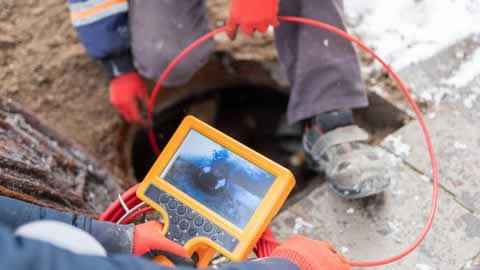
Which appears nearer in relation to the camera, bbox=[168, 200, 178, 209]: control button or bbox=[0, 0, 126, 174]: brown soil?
bbox=[168, 200, 178, 209]: control button

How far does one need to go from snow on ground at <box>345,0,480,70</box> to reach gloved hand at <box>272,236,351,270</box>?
0.71 m

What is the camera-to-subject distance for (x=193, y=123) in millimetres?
916

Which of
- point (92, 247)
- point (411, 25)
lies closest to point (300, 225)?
point (92, 247)

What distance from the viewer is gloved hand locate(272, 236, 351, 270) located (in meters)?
0.81

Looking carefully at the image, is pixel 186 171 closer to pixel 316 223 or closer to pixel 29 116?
pixel 316 223

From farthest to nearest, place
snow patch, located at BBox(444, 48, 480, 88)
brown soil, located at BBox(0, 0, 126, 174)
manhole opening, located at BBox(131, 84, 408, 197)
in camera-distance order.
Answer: manhole opening, located at BBox(131, 84, 408, 197), brown soil, located at BBox(0, 0, 126, 174), snow patch, located at BBox(444, 48, 480, 88)

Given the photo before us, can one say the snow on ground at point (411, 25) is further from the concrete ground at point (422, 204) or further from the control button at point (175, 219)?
the control button at point (175, 219)

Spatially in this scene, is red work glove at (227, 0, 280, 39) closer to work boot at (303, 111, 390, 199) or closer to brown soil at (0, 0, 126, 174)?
work boot at (303, 111, 390, 199)

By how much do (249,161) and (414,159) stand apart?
525 millimetres

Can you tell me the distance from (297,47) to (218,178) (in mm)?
470

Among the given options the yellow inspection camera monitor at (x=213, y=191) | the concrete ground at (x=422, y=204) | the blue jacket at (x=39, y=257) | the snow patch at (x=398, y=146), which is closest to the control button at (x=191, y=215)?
the yellow inspection camera monitor at (x=213, y=191)

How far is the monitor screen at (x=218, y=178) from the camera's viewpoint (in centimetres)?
85

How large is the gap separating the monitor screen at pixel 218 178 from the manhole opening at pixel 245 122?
0.79 m

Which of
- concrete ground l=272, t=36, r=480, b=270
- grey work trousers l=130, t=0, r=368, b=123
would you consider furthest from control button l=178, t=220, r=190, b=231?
grey work trousers l=130, t=0, r=368, b=123
